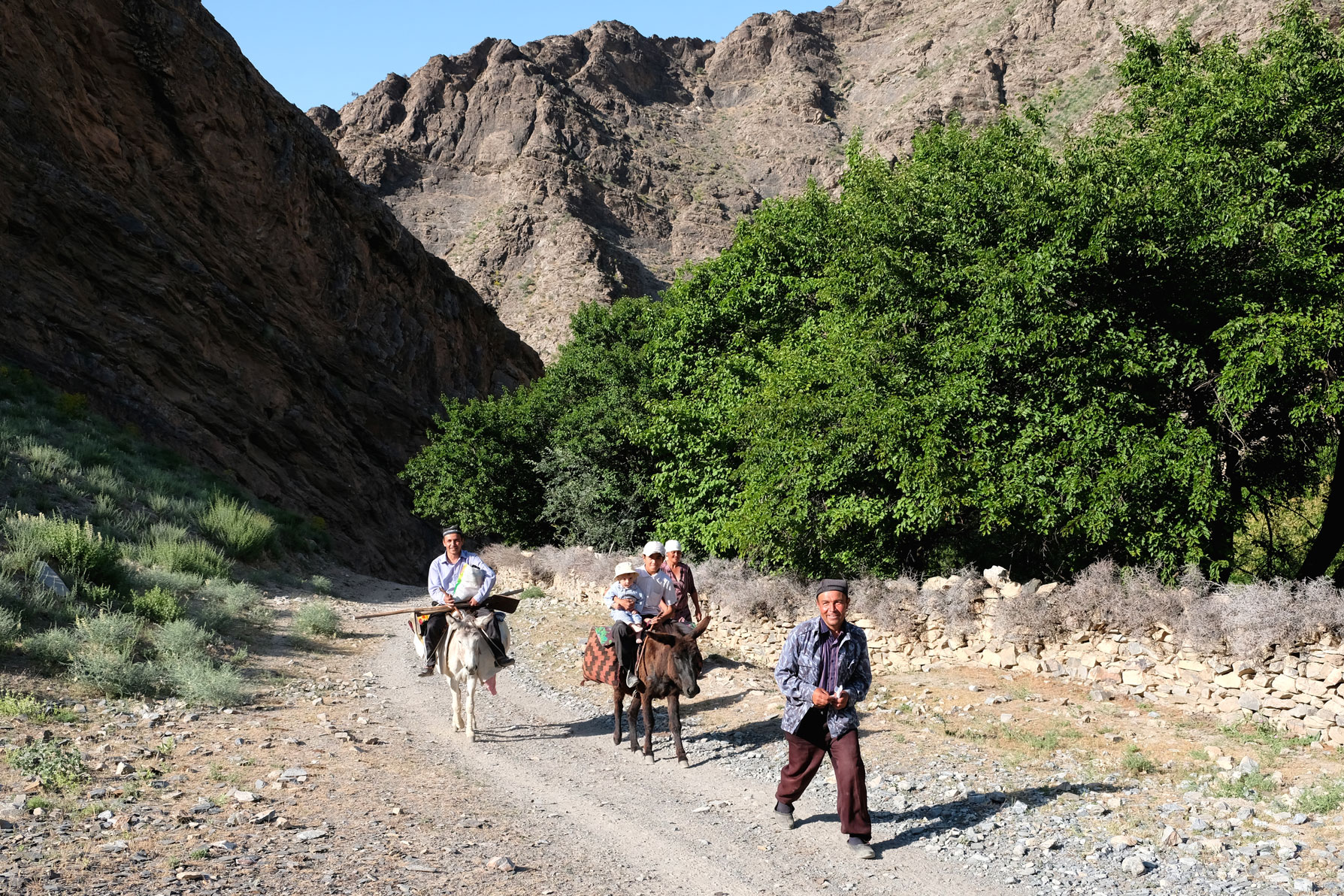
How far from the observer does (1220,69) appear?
48.4 feet

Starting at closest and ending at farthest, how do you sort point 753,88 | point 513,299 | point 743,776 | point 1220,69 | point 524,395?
point 743,776, point 1220,69, point 524,395, point 513,299, point 753,88

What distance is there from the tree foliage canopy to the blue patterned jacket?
665 cm

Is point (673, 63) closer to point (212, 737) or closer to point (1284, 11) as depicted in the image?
point (1284, 11)

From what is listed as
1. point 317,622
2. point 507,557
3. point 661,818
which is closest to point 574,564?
point 507,557

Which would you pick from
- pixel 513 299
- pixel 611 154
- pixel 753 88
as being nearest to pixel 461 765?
pixel 513 299

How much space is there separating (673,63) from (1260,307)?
14587 cm

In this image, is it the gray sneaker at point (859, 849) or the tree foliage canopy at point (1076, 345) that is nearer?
the gray sneaker at point (859, 849)

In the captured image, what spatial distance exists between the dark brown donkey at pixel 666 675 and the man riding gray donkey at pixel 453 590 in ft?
5.61

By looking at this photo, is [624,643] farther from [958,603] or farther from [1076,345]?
[1076,345]

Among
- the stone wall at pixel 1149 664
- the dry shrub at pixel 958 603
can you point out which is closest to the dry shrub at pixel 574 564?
the stone wall at pixel 1149 664

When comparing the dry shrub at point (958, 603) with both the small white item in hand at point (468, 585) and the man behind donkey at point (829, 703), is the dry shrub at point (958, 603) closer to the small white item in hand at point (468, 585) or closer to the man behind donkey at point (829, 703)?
the man behind donkey at point (829, 703)

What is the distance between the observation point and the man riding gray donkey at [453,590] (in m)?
9.41

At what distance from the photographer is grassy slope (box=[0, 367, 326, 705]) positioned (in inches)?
379

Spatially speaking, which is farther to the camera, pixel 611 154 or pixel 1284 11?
pixel 611 154
